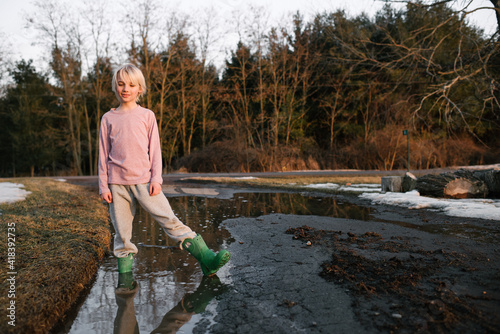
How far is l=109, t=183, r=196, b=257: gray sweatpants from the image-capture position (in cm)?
352

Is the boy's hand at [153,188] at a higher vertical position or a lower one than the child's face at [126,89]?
lower

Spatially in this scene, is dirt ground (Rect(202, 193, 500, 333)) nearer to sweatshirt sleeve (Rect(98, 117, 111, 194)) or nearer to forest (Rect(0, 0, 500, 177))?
sweatshirt sleeve (Rect(98, 117, 111, 194))

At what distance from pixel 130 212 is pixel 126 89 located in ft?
3.75

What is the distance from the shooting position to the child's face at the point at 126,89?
137 inches

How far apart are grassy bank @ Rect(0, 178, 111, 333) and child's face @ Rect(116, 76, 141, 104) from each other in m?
1.61

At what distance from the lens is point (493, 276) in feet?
10.8

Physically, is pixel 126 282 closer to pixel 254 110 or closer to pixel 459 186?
pixel 459 186

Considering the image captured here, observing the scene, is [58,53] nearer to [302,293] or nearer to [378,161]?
[378,161]

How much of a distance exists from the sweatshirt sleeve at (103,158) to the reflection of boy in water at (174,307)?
2.96 feet

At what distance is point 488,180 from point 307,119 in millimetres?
21557

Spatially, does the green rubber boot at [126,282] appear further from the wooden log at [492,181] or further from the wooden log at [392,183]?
the wooden log at [492,181]

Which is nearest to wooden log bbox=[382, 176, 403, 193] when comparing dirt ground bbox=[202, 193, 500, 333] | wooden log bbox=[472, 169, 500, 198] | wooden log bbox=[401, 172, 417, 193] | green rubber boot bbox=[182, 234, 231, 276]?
wooden log bbox=[401, 172, 417, 193]

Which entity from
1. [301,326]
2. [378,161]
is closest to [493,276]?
[301,326]

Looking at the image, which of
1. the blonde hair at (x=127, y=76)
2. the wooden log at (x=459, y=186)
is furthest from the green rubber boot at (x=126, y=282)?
the wooden log at (x=459, y=186)
